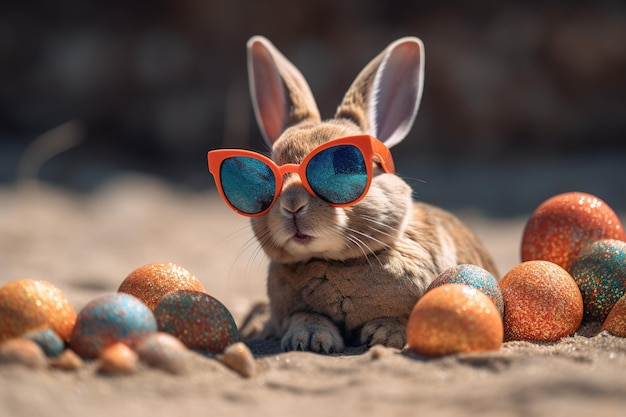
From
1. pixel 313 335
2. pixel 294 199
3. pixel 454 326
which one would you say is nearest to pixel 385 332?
pixel 313 335

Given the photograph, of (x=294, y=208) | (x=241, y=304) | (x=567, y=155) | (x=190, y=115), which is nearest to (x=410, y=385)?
(x=294, y=208)

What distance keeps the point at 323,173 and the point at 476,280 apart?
0.86 metres

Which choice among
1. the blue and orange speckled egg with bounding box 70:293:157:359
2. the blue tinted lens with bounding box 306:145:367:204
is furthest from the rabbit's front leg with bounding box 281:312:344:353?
the blue and orange speckled egg with bounding box 70:293:157:359

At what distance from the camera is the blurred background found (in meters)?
9.66

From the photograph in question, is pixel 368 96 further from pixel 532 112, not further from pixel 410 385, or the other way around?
pixel 532 112

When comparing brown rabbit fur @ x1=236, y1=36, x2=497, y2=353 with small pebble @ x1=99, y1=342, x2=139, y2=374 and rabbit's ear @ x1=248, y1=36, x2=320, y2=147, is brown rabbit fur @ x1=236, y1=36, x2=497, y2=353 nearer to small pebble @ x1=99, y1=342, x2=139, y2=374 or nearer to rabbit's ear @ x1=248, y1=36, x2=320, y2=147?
rabbit's ear @ x1=248, y1=36, x2=320, y2=147

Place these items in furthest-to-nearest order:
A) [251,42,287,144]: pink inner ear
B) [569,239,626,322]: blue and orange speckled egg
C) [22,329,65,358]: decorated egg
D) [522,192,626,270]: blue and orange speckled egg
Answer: [251,42,287,144]: pink inner ear, [522,192,626,270]: blue and orange speckled egg, [569,239,626,322]: blue and orange speckled egg, [22,329,65,358]: decorated egg

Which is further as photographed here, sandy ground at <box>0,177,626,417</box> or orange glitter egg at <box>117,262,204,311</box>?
orange glitter egg at <box>117,262,204,311</box>

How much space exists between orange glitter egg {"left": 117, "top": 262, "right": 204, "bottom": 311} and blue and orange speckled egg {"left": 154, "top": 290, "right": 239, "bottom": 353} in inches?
10.2

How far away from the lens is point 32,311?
3068 millimetres

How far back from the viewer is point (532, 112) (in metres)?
9.91

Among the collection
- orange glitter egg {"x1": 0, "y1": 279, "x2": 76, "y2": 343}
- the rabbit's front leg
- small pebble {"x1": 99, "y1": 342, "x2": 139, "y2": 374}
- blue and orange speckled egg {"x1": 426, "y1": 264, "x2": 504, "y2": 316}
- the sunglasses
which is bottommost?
the rabbit's front leg

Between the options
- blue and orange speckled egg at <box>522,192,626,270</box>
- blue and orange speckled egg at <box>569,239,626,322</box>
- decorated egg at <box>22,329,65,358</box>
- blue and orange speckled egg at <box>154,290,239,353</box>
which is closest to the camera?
decorated egg at <box>22,329,65,358</box>

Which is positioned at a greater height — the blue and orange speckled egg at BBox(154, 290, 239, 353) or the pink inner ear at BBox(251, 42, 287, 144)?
the pink inner ear at BBox(251, 42, 287, 144)
